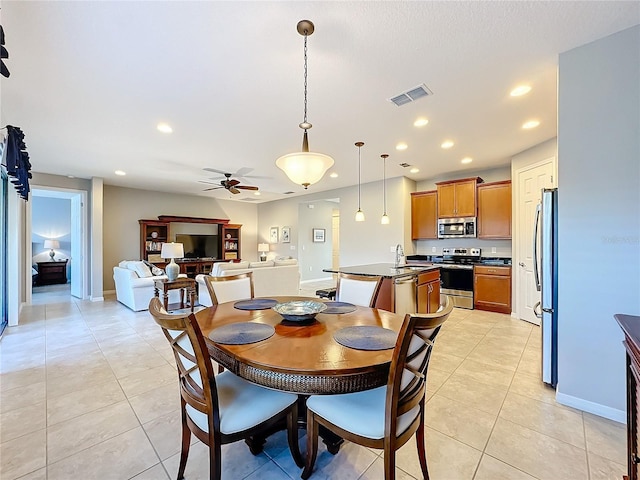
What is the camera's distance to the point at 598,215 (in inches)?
78.2

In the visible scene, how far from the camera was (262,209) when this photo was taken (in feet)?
32.0

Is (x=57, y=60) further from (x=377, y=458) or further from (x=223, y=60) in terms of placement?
(x=377, y=458)

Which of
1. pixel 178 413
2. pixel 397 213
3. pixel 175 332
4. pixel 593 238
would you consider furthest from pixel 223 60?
pixel 397 213

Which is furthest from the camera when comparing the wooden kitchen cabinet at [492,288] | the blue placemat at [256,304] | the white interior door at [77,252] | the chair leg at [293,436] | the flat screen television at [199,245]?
the flat screen television at [199,245]

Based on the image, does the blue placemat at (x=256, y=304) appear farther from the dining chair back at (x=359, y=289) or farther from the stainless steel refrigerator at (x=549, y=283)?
the stainless steel refrigerator at (x=549, y=283)

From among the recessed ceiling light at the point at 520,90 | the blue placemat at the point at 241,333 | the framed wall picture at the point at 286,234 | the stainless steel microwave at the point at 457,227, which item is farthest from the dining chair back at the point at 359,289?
the framed wall picture at the point at 286,234

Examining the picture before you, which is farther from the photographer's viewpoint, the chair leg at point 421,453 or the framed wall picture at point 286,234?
the framed wall picture at point 286,234

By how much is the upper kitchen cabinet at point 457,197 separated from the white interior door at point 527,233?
876 mm

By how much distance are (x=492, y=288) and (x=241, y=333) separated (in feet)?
15.8

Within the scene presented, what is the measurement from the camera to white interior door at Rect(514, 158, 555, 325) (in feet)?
13.5

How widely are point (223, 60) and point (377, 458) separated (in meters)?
2.91

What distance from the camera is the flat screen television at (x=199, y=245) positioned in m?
8.14

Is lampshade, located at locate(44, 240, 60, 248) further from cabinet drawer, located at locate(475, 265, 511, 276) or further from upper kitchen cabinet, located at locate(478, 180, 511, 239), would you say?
upper kitchen cabinet, located at locate(478, 180, 511, 239)

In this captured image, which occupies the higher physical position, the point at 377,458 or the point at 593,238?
the point at 593,238
